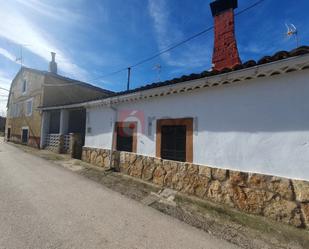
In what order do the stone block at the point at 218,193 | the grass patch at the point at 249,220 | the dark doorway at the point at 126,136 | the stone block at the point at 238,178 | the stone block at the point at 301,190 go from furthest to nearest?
the dark doorway at the point at 126,136 → the stone block at the point at 218,193 → the stone block at the point at 238,178 → the stone block at the point at 301,190 → the grass patch at the point at 249,220

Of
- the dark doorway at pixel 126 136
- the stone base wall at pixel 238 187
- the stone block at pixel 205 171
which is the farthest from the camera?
the dark doorway at pixel 126 136

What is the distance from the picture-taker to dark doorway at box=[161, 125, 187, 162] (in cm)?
593

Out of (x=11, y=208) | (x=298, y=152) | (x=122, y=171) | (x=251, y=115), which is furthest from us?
(x=122, y=171)

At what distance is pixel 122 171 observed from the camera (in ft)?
25.7

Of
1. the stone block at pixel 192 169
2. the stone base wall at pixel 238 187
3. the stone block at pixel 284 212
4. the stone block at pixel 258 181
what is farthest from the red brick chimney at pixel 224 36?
the stone block at pixel 284 212

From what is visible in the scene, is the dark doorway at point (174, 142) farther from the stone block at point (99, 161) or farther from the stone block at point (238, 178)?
the stone block at point (99, 161)

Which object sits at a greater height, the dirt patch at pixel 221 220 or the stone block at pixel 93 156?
the stone block at pixel 93 156

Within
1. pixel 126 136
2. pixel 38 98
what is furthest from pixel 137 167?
pixel 38 98

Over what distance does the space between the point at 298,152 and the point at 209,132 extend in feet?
6.53

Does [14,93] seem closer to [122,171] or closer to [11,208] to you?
[122,171]

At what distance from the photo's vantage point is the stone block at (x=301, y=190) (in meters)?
3.58

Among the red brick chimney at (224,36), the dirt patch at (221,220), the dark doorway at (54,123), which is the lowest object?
the dirt patch at (221,220)

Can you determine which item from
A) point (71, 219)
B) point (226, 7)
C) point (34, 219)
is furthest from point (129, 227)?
point (226, 7)

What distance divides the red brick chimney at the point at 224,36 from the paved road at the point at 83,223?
574 cm
